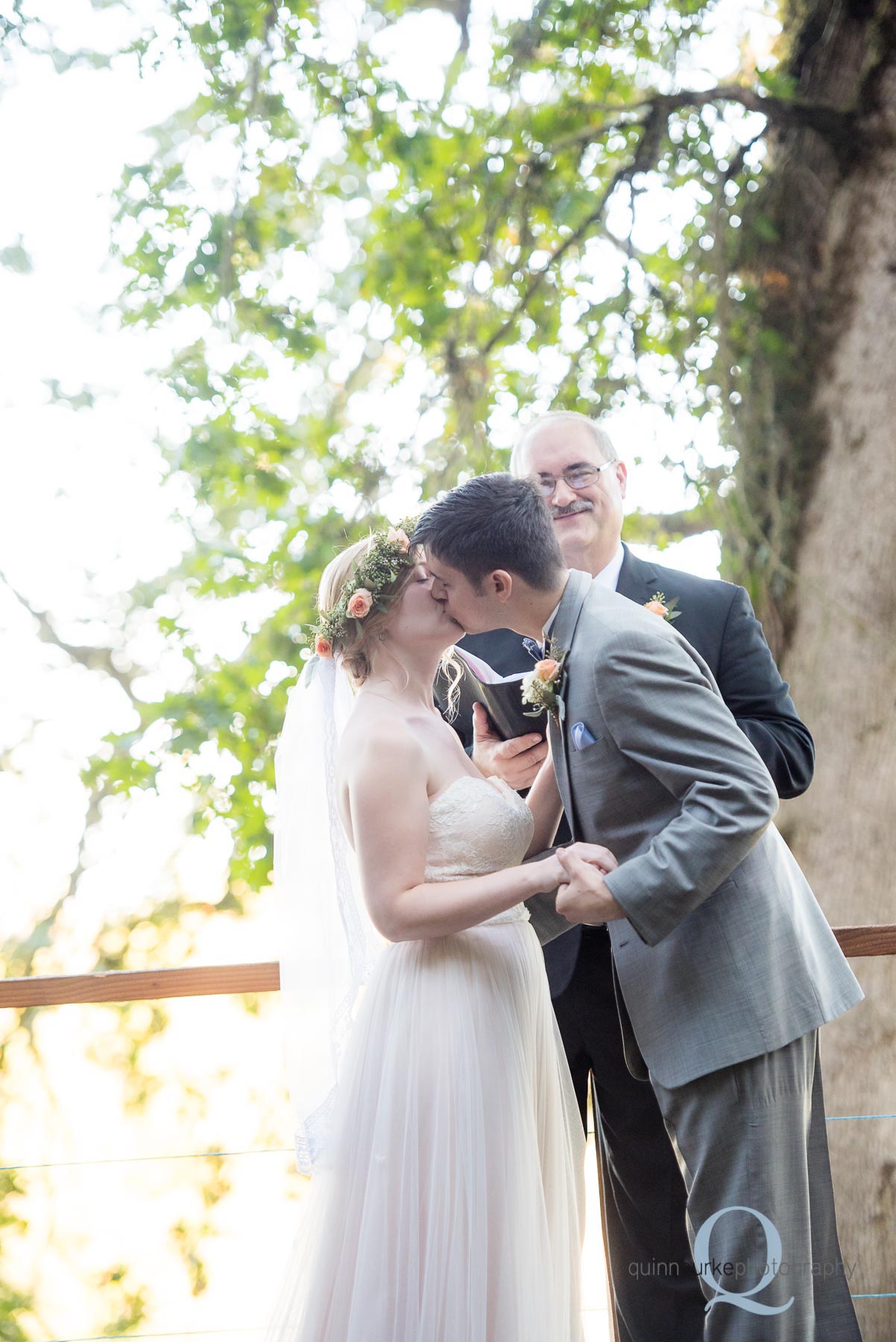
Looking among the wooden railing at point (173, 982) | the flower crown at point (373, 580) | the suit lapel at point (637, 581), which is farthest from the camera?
the suit lapel at point (637, 581)

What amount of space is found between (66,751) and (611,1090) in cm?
781

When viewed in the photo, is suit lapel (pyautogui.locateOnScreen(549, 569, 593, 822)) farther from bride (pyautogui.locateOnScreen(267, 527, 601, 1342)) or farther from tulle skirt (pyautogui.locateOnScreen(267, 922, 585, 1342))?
tulle skirt (pyautogui.locateOnScreen(267, 922, 585, 1342))

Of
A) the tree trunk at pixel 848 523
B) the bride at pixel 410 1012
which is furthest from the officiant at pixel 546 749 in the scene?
the tree trunk at pixel 848 523

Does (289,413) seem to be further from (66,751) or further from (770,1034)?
(770,1034)

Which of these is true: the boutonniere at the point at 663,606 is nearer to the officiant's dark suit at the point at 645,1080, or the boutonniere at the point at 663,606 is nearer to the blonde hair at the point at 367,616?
the officiant's dark suit at the point at 645,1080

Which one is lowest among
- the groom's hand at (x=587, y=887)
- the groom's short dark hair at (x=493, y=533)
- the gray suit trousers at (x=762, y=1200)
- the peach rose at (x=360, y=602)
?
the gray suit trousers at (x=762, y=1200)

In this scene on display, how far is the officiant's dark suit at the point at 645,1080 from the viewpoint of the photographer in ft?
7.49

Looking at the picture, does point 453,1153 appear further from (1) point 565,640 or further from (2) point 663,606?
(2) point 663,606

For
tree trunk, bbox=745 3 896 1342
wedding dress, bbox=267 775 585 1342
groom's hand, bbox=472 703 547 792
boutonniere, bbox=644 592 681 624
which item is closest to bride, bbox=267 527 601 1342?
wedding dress, bbox=267 775 585 1342

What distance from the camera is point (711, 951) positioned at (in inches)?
73.1

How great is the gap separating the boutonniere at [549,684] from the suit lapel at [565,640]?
0.02 m

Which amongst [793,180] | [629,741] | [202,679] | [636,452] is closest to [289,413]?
[202,679]

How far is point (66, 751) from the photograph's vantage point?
9281 millimetres

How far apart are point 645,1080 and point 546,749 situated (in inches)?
28.4
